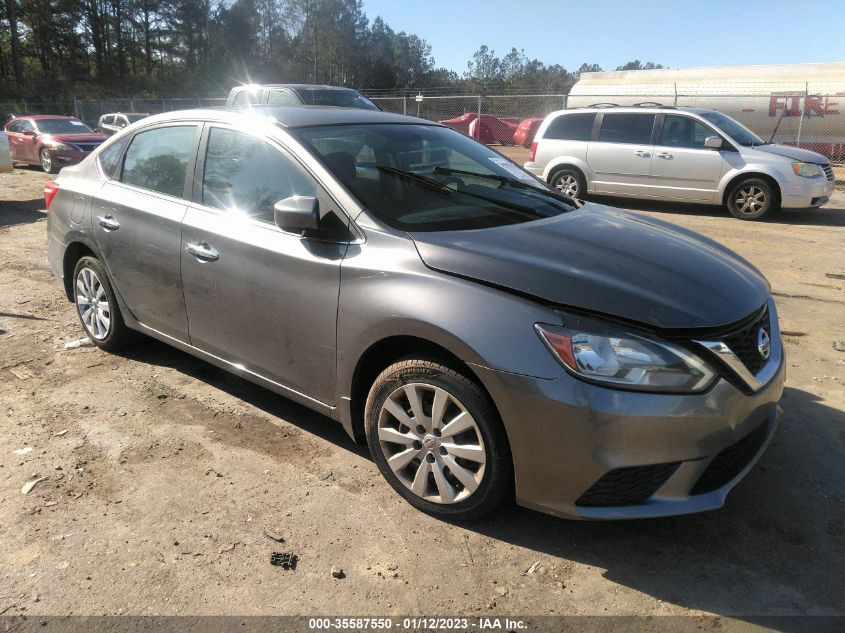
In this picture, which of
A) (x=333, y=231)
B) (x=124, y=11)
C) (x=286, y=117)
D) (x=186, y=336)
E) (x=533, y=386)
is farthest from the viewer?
(x=124, y=11)

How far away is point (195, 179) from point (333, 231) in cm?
121

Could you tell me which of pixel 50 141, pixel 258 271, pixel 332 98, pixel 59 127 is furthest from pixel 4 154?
pixel 258 271

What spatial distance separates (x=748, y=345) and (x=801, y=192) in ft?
30.5

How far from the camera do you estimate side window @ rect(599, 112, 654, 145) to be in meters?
11.6

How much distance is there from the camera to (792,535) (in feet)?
9.19

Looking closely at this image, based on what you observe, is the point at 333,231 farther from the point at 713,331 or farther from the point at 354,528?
the point at 713,331

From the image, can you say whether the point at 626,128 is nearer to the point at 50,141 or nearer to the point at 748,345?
the point at 748,345

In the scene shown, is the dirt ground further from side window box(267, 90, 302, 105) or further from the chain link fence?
the chain link fence

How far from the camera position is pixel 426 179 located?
140 inches

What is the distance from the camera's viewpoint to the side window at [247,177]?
11.0 ft

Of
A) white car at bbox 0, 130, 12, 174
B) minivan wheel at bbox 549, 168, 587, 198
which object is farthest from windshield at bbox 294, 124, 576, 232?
white car at bbox 0, 130, 12, 174

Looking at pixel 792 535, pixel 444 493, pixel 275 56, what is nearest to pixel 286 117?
pixel 444 493

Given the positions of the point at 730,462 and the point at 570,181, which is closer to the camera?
the point at 730,462

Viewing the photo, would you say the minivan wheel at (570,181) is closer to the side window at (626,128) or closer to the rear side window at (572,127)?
the rear side window at (572,127)
